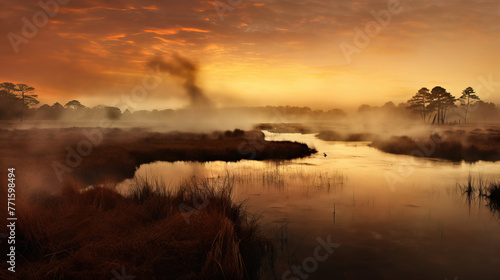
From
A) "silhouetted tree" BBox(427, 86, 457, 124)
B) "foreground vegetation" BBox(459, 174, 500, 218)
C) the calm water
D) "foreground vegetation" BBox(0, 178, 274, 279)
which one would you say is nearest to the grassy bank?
the calm water

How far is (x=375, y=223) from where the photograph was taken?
13.4m

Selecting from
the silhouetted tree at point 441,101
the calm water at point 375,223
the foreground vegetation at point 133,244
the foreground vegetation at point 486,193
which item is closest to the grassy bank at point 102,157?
the calm water at point 375,223

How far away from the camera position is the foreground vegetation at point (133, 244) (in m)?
7.13

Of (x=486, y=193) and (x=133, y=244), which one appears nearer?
(x=133, y=244)

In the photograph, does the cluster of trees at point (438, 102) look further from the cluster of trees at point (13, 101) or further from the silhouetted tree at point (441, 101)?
the cluster of trees at point (13, 101)

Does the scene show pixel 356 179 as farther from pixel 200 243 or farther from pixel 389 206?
pixel 200 243

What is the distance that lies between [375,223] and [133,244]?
9622 millimetres

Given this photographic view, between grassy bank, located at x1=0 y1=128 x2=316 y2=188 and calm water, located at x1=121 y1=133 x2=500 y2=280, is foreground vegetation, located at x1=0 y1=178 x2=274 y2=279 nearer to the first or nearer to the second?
calm water, located at x1=121 y1=133 x2=500 y2=280

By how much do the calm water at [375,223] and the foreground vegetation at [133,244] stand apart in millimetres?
1762

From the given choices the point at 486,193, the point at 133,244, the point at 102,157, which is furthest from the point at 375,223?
the point at 102,157

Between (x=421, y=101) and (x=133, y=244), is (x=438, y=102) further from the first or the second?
(x=133, y=244)

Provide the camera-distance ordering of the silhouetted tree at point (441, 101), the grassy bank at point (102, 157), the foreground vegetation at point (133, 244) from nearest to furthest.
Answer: the foreground vegetation at point (133, 244)
the grassy bank at point (102, 157)
the silhouetted tree at point (441, 101)

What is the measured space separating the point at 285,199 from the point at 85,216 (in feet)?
32.9

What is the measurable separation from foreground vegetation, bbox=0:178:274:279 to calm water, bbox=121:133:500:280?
1.76 metres
